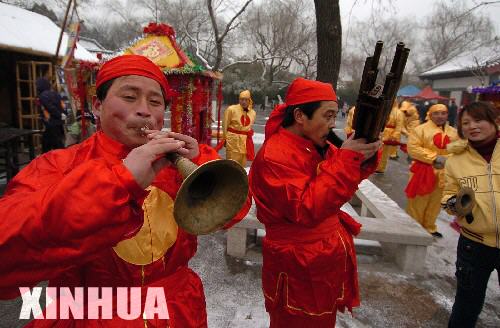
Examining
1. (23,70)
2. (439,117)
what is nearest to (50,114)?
(23,70)

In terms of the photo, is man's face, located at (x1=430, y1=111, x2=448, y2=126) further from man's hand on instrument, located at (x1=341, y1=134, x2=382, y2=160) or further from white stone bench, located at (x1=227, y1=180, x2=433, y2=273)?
man's hand on instrument, located at (x1=341, y1=134, x2=382, y2=160)

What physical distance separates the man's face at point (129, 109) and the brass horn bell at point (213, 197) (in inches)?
11.3

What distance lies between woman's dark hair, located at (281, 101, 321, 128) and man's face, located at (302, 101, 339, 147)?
0.07 ft

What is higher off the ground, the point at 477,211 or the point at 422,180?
the point at 477,211

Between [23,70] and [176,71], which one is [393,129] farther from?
[23,70]

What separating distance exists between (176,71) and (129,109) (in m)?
5.88

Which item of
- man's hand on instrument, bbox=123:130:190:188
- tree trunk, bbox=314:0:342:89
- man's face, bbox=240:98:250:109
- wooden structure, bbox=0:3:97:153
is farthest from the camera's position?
wooden structure, bbox=0:3:97:153

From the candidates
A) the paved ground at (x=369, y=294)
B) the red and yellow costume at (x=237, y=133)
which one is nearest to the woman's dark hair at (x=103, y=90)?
the paved ground at (x=369, y=294)

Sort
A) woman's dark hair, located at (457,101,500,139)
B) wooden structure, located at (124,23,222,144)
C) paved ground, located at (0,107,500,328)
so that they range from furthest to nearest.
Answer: wooden structure, located at (124,23,222,144) → paved ground, located at (0,107,500,328) → woman's dark hair, located at (457,101,500,139)

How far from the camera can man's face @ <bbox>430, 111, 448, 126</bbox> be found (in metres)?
5.35

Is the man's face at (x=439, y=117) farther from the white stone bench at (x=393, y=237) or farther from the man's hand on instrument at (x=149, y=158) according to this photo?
the man's hand on instrument at (x=149, y=158)

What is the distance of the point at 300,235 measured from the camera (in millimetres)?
2066

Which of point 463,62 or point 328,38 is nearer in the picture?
point 328,38

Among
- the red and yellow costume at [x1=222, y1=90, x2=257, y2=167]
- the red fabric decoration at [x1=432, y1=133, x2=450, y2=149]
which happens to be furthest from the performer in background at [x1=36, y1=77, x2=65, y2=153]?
the red fabric decoration at [x1=432, y1=133, x2=450, y2=149]
